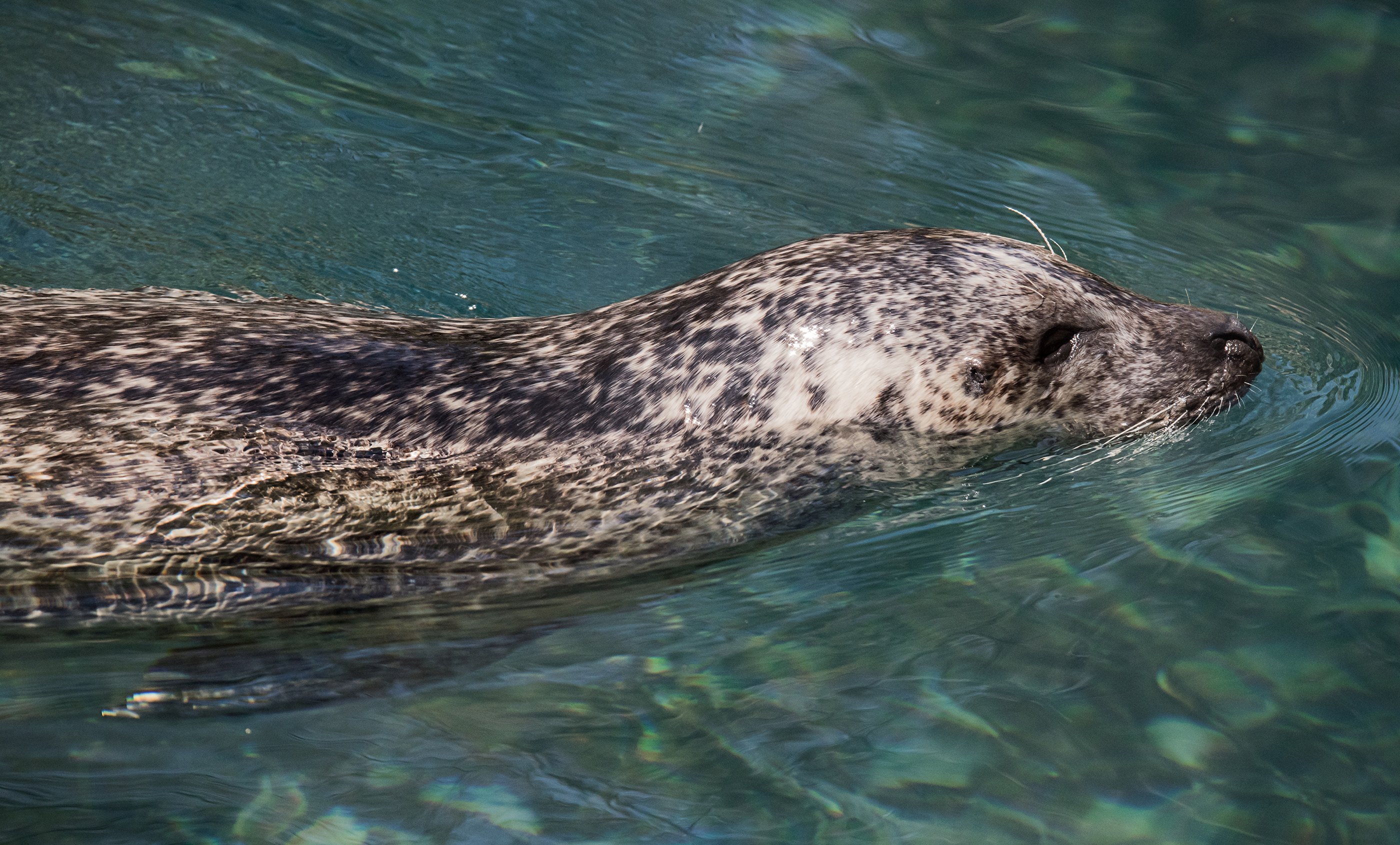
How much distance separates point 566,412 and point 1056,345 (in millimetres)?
1551

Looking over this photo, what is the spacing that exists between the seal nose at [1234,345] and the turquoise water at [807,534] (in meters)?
0.29

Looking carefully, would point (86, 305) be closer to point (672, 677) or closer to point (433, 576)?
point (433, 576)

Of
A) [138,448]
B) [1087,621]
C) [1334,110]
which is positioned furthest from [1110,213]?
A: [138,448]

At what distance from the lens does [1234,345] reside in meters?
4.07

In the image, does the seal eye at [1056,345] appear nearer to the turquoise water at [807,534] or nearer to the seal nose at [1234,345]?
the turquoise water at [807,534]

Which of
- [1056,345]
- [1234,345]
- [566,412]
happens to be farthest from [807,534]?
[1234,345]

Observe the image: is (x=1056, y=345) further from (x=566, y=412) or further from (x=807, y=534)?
(x=566, y=412)

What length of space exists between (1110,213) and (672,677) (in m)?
3.90

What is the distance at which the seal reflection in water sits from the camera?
337cm

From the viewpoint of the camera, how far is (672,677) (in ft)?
10.9

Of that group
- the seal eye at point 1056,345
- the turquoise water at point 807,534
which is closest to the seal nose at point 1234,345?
the turquoise water at point 807,534

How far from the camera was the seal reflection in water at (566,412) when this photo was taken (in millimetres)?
3373

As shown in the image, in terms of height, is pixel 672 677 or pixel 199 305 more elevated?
pixel 199 305

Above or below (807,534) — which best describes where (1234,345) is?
above
